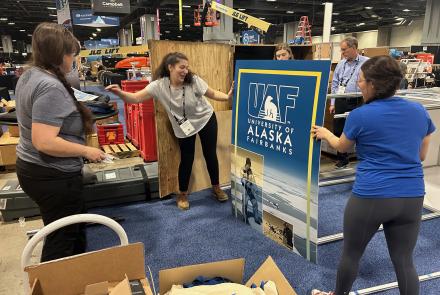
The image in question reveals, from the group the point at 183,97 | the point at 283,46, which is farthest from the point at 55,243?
the point at 283,46

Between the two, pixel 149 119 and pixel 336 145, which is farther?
pixel 149 119

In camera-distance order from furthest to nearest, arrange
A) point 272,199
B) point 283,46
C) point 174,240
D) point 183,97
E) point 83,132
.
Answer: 1. point 283,46
2. point 183,97
3. point 174,240
4. point 272,199
5. point 83,132

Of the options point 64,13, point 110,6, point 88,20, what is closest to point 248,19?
point 64,13

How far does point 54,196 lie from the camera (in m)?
1.69

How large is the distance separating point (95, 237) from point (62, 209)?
1331 mm

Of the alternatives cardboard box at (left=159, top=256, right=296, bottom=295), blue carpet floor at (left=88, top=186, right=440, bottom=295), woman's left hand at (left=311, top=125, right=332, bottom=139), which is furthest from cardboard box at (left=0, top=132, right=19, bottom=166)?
woman's left hand at (left=311, top=125, right=332, bottom=139)

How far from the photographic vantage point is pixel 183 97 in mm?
3168

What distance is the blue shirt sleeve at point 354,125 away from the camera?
5.08 feet

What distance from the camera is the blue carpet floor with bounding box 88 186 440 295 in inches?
94.4

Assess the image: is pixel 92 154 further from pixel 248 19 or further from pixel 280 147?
pixel 248 19

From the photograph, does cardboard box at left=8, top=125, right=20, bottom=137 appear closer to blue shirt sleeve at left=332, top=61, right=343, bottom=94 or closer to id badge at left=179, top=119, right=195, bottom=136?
id badge at left=179, top=119, right=195, bottom=136

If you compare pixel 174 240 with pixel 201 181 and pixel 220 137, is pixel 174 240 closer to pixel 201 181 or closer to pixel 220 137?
pixel 201 181

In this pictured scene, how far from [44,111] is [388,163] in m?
1.53

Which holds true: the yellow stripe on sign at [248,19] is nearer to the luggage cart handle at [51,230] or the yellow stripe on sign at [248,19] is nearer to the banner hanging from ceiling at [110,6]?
the luggage cart handle at [51,230]
